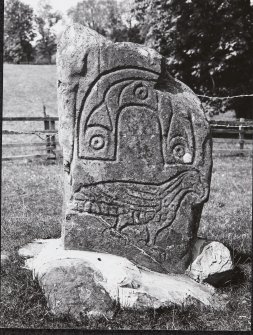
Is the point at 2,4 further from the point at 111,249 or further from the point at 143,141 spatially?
the point at 111,249

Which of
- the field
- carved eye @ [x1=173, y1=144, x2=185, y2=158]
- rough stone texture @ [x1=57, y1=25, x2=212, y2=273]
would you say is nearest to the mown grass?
the field

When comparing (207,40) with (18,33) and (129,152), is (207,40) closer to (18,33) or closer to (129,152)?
(129,152)

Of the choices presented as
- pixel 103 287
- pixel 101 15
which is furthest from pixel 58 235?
pixel 101 15

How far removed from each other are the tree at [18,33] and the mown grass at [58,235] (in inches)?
1749

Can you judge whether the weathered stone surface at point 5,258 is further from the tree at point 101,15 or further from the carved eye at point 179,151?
the tree at point 101,15

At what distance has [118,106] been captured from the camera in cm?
476

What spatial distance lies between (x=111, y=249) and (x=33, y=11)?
57.3 metres

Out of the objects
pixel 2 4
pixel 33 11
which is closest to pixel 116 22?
pixel 33 11

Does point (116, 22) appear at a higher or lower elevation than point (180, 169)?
higher

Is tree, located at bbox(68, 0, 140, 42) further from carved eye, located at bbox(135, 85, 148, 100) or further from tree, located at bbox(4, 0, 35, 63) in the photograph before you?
carved eye, located at bbox(135, 85, 148, 100)

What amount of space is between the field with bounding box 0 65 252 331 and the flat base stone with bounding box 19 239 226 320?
0.29 feet

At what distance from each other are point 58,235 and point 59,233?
8 centimetres

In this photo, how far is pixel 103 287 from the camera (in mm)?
4285

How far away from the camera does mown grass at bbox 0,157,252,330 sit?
4.16 meters
